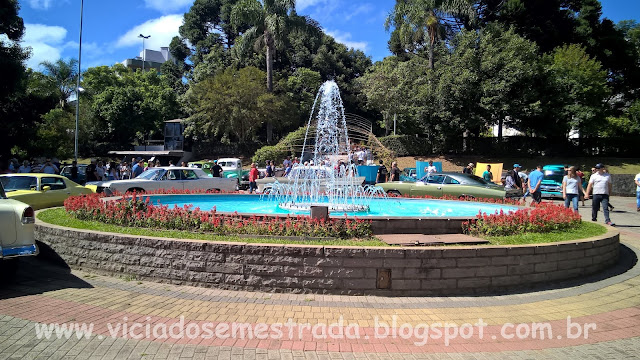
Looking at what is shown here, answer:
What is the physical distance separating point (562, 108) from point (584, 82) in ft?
9.14

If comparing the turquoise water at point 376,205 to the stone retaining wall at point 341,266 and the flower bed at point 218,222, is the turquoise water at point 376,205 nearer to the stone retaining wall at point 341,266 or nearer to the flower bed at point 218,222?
the flower bed at point 218,222

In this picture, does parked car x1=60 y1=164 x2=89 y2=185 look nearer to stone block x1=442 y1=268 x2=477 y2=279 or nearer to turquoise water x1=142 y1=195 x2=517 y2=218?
turquoise water x1=142 y1=195 x2=517 y2=218

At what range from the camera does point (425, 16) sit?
33812 millimetres

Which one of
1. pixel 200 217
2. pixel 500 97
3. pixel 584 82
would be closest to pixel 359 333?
pixel 200 217

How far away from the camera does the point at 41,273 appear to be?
6.99 m

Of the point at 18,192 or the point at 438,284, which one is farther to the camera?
the point at 18,192

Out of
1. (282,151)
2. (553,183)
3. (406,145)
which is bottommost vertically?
(553,183)

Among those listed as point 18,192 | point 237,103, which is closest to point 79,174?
point 18,192

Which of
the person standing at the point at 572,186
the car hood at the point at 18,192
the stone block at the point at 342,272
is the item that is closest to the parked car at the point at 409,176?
the person standing at the point at 572,186

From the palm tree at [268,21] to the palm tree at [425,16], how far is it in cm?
948

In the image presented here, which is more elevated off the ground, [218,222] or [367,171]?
[367,171]

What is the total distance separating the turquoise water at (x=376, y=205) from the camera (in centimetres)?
1202

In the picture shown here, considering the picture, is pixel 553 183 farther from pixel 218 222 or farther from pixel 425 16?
pixel 218 222

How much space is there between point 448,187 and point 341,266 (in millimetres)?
10511
